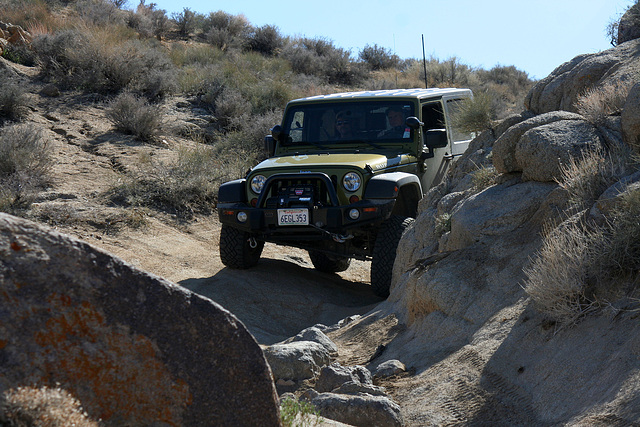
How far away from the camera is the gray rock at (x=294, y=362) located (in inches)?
191

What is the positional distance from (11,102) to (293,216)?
8.63 m

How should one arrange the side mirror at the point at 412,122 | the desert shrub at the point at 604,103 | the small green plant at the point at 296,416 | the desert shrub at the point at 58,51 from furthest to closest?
the desert shrub at the point at 58,51, the side mirror at the point at 412,122, the desert shrub at the point at 604,103, the small green plant at the point at 296,416

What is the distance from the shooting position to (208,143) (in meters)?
15.9

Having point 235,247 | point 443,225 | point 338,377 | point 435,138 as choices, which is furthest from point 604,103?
point 235,247

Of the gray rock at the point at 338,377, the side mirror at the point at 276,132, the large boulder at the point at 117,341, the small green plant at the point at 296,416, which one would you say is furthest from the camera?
the side mirror at the point at 276,132

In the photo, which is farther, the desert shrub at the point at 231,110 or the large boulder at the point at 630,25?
the desert shrub at the point at 231,110

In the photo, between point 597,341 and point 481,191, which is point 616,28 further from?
point 597,341

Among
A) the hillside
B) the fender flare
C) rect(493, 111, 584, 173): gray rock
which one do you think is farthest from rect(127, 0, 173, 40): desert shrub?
rect(493, 111, 584, 173): gray rock

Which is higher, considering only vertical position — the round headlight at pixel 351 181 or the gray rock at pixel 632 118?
the gray rock at pixel 632 118

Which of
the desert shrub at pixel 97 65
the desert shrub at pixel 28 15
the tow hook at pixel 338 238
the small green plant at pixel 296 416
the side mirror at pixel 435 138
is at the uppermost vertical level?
the desert shrub at pixel 28 15

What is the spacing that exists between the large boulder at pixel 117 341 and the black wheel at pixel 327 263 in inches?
267

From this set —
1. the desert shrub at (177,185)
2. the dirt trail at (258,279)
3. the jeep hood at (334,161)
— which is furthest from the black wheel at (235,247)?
the desert shrub at (177,185)

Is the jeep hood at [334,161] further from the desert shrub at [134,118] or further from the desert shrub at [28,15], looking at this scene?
the desert shrub at [28,15]

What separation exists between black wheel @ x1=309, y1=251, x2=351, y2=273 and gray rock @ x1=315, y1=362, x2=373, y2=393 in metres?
4.69
